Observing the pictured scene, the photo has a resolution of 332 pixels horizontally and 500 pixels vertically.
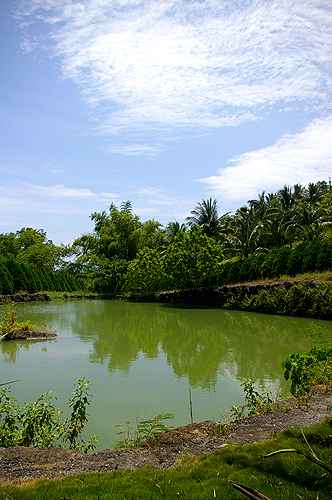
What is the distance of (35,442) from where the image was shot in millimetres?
4152

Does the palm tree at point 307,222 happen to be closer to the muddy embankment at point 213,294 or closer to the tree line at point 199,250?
the tree line at point 199,250

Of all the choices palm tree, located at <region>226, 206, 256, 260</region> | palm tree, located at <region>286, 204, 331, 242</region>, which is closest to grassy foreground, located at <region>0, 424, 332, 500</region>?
palm tree, located at <region>286, 204, 331, 242</region>

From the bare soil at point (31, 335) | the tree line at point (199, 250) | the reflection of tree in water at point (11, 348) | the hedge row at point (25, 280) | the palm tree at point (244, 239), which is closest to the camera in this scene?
the reflection of tree in water at point (11, 348)

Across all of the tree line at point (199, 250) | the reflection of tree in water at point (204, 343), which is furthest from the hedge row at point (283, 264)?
the reflection of tree in water at point (204, 343)

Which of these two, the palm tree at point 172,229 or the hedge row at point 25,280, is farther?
the palm tree at point 172,229

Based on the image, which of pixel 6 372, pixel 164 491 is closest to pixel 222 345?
pixel 6 372

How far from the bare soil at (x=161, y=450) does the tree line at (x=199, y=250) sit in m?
16.2

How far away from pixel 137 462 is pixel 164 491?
698mm

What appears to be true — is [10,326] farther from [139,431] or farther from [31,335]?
[139,431]

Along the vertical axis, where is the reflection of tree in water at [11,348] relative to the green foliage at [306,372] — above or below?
below

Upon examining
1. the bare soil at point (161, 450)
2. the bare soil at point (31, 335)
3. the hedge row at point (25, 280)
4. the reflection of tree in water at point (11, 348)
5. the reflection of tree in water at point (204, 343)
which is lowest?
the reflection of tree in water at point (204, 343)

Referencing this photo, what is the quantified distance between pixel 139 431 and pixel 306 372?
2.51 metres

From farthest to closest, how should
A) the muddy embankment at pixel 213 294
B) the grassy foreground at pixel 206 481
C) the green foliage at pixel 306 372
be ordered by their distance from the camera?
the muddy embankment at pixel 213 294 → the green foliage at pixel 306 372 → the grassy foreground at pixel 206 481

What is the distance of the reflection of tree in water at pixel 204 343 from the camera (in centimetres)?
802
